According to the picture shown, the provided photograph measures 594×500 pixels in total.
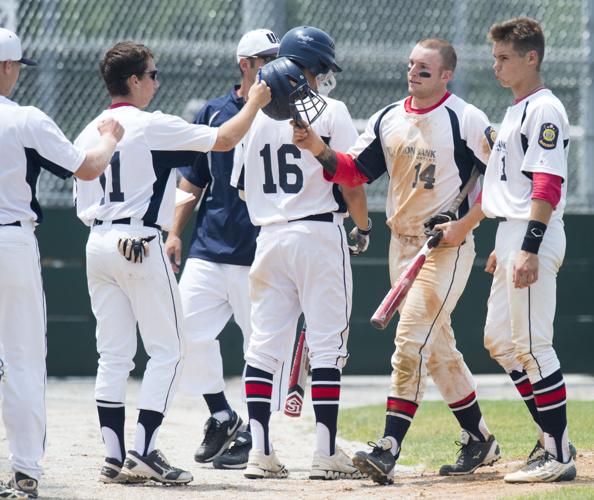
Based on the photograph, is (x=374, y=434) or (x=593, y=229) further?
(x=593, y=229)

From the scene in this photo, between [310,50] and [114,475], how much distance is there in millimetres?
2374

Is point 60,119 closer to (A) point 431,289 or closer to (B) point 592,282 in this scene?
(B) point 592,282

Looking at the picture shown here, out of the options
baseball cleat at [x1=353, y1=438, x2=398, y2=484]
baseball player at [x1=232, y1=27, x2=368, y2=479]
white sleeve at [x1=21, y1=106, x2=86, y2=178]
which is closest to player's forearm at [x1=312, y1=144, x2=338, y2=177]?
baseball player at [x1=232, y1=27, x2=368, y2=479]

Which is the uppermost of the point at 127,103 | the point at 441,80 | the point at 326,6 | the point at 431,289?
the point at 326,6

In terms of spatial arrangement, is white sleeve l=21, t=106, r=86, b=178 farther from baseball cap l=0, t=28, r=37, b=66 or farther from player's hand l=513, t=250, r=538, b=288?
player's hand l=513, t=250, r=538, b=288

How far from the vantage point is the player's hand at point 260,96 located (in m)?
5.95

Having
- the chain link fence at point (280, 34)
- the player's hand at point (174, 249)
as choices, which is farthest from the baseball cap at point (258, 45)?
the chain link fence at point (280, 34)

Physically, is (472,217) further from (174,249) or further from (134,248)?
(174,249)

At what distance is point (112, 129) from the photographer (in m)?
5.63

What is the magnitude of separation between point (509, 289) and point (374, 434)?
2.50 metres

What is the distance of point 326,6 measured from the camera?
11.7 metres

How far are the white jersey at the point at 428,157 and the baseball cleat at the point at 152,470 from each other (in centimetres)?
169

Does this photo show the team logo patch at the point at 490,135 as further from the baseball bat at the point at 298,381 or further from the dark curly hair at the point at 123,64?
the dark curly hair at the point at 123,64

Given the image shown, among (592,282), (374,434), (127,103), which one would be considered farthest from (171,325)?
(592,282)
